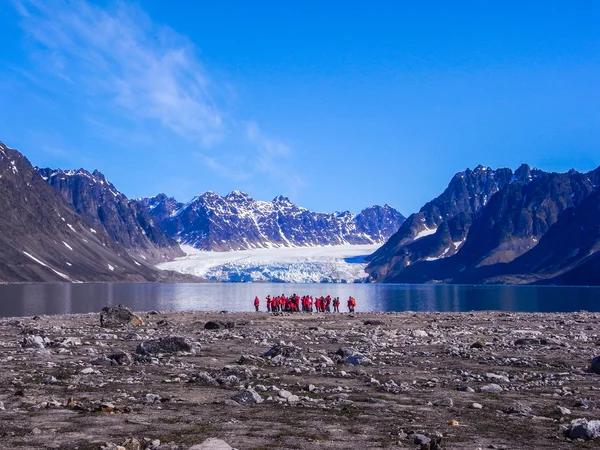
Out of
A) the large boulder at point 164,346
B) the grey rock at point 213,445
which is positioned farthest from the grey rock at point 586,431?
the large boulder at point 164,346

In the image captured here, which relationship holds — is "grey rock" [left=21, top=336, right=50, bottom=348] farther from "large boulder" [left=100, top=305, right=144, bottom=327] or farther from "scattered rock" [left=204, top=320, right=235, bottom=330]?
"large boulder" [left=100, top=305, right=144, bottom=327]

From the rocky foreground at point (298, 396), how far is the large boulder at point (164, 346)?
0.16ft

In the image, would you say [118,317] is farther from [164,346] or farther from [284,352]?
[284,352]

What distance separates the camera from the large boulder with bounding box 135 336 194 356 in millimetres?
22083

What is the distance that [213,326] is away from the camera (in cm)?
3806

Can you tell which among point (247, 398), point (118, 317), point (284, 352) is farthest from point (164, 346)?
point (118, 317)

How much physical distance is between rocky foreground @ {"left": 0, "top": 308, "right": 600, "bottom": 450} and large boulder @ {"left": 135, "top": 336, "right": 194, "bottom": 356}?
5 cm

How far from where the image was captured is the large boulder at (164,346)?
869 inches

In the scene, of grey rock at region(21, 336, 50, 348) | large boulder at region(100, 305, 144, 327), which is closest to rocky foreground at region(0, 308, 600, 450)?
grey rock at region(21, 336, 50, 348)

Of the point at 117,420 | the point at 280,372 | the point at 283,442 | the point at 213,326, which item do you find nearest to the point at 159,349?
the point at 280,372

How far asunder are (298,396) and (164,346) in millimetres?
9516

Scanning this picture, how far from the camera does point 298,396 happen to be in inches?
571

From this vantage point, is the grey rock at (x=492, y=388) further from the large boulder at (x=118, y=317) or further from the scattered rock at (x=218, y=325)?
the large boulder at (x=118, y=317)

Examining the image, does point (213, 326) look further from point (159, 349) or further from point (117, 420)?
point (117, 420)
